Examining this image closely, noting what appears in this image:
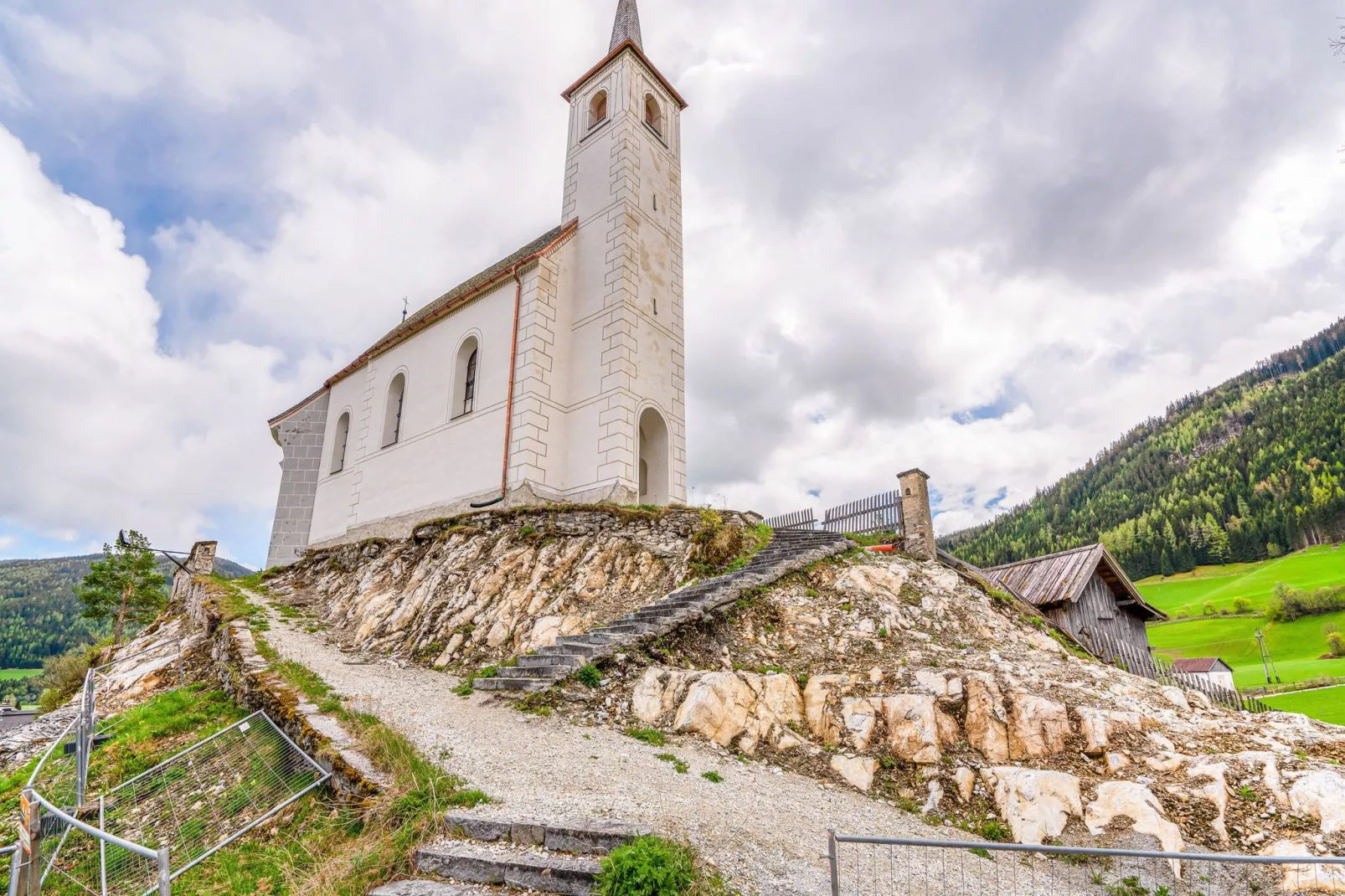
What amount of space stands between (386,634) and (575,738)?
7038mm

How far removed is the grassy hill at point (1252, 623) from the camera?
43531 mm

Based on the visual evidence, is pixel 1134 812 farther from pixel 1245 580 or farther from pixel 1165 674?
pixel 1245 580

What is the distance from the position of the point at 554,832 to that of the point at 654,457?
46.6ft

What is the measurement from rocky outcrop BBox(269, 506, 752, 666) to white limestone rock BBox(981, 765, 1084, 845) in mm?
6649

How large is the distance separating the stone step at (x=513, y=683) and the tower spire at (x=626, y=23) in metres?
22.5

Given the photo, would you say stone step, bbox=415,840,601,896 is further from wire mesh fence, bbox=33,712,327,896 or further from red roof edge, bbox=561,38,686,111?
red roof edge, bbox=561,38,686,111

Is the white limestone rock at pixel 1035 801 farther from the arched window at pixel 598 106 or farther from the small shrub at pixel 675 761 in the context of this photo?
the arched window at pixel 598 106

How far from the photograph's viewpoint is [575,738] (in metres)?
8.16

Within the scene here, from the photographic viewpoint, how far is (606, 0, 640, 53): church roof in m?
24.0

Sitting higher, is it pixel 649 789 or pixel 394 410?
pixel 394 410

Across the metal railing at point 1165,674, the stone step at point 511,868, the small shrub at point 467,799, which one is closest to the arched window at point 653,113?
the metal railing at point 1165,674

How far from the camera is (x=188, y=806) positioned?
712 centimetres

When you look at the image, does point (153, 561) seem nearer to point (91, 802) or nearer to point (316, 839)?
point (91, 802)

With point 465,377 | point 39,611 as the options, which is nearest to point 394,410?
point 465,377
